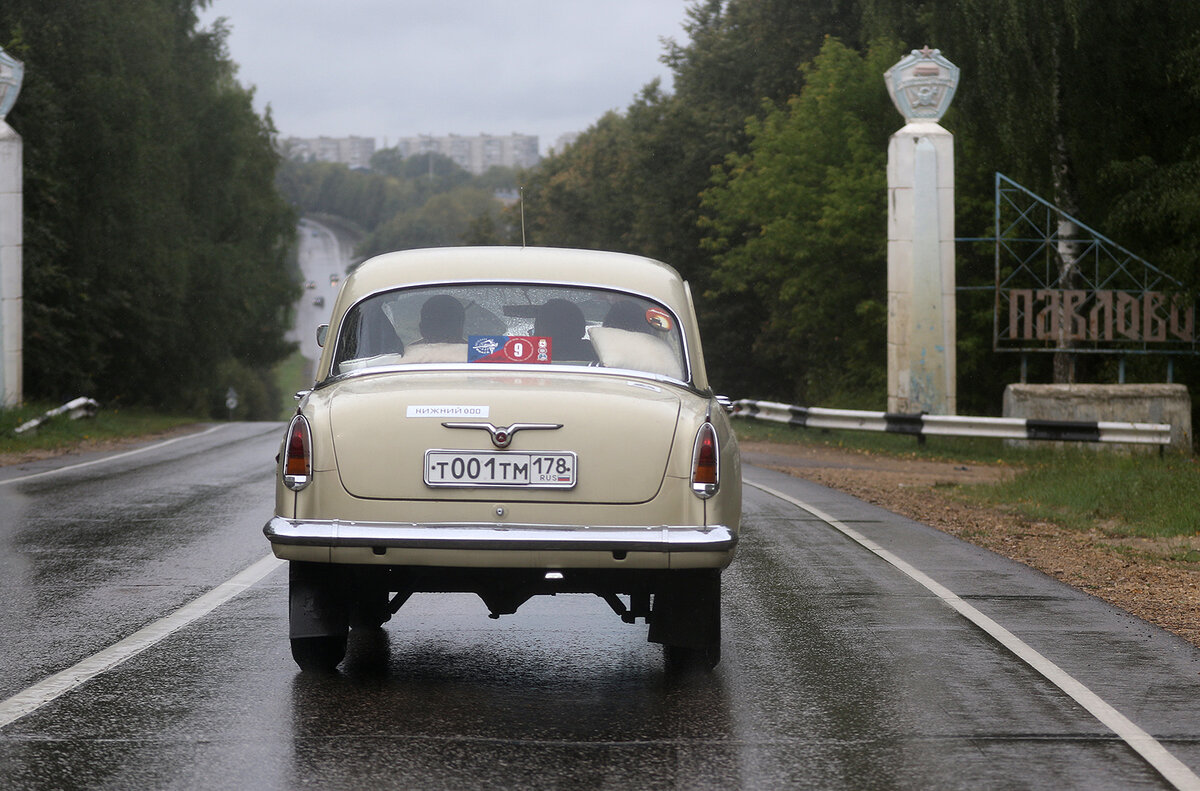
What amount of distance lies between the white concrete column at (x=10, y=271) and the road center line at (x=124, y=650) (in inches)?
865

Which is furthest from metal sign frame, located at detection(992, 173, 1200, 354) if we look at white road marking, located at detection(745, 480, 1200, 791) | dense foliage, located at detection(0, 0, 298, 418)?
dense foliage, located at detection(0, 0, 298, 418)

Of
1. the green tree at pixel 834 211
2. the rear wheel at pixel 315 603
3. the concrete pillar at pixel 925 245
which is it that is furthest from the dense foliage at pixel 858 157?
the rear wheel at pixel 315 603

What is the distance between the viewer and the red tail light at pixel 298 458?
604cm

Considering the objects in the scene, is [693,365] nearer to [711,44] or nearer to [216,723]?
[216,723]

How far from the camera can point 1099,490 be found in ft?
51.2

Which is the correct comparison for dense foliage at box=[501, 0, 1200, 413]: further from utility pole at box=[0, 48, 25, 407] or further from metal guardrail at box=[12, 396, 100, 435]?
metal guardrail at box=[12, 396, 100, 435]

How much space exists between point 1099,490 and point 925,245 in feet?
38.0

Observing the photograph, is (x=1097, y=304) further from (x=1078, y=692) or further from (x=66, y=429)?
(x=1078, y=692)

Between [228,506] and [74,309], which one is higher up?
[74,309]

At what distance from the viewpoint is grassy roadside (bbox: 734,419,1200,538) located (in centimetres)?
1364

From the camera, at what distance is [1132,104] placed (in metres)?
27.4

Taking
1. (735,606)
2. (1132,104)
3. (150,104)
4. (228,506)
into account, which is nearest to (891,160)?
(1132,104)

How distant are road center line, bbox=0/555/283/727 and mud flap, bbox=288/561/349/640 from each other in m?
0.97

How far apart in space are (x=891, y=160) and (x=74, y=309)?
24471 mm
